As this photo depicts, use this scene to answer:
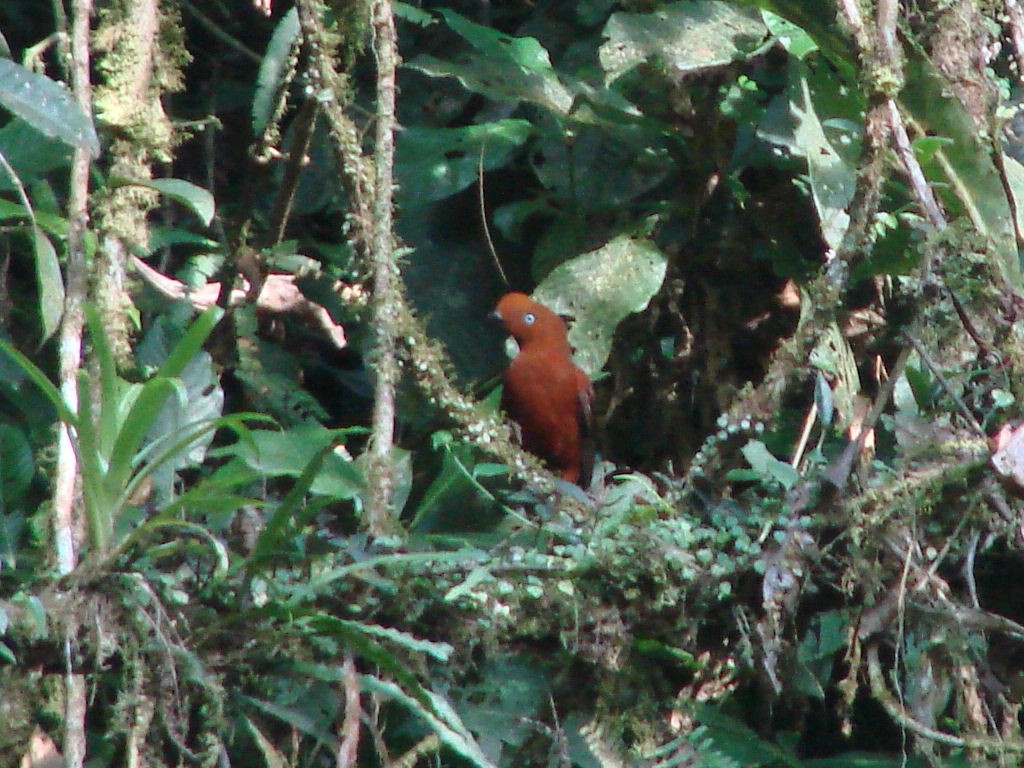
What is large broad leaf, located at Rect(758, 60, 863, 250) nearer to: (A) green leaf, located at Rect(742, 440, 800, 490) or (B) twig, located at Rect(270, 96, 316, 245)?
(A) green leaf, located at Rect(742, 440, 800, 490)

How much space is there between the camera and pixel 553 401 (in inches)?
142

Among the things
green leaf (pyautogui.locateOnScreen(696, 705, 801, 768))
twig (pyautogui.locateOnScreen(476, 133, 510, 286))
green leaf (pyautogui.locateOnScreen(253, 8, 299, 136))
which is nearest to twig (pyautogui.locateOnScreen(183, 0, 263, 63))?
green leaf (pyautogui.locateOnScreen(253, 8, 299, 136))

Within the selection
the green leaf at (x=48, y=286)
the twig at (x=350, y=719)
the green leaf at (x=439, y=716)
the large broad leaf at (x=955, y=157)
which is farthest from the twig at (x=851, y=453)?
the green leaf at (x=48, y=286)

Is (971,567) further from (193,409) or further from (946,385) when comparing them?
(193,409)

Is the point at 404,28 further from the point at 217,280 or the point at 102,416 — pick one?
the point at 102,416

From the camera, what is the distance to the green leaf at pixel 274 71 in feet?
9.56

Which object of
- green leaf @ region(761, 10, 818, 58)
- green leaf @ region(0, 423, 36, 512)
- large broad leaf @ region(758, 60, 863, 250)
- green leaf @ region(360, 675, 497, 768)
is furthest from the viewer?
green leaf @ region(761, 10, 818, 58)

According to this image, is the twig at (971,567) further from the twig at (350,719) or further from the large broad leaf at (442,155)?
the large broad leaf at (442,155)

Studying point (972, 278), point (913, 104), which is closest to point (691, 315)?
point (913, 104)

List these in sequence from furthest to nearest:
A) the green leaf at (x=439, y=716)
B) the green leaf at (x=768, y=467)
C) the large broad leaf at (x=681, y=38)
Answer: the large broad leaf at (x=681, y=38), the green leaf at (x=768, y=467), the green leaf at (x=439, y=716)

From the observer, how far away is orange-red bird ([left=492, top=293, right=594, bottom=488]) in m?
3.52

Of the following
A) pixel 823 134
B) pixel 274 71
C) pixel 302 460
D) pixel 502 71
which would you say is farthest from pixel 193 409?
pixel 823 134

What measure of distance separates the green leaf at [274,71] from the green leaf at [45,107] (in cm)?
91

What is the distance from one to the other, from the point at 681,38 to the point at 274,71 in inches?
37.6
